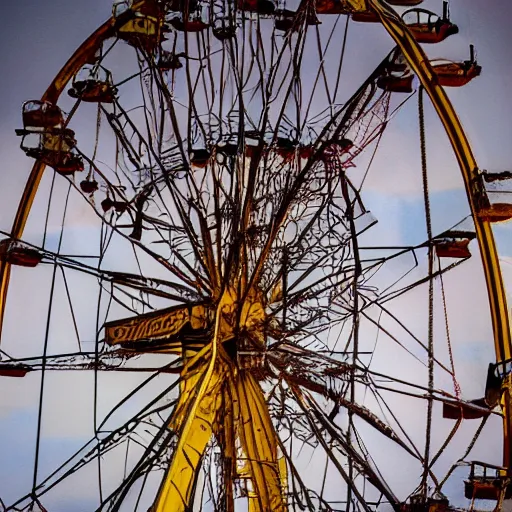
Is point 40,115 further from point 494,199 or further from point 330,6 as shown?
point 494,199

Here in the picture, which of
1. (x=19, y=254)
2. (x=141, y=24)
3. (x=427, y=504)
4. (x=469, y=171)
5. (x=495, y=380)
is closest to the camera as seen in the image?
(x=427, y=504)

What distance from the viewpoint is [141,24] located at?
259cm

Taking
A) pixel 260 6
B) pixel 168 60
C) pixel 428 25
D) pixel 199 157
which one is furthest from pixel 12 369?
pixel 428 25

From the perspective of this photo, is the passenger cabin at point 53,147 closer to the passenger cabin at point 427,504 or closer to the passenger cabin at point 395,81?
the passenger cabin at point 395,81

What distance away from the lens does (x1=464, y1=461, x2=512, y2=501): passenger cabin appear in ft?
7.18

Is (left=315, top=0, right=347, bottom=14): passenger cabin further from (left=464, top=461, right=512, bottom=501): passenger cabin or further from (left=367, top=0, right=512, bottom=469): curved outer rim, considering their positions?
(left=464, top=461, right=512, bottom=501): passenger cabin

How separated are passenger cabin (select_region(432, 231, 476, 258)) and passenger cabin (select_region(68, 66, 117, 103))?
0.80 meters

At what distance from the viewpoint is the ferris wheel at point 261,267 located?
235 centimetres

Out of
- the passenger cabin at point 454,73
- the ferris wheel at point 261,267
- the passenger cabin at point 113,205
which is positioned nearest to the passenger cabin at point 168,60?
the ferris wheel at point 261,267

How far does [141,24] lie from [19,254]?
612 mm

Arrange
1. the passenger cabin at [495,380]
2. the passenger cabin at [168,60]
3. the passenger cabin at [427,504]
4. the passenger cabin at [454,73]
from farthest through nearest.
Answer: the passenger cabin at [168,60]
the passenger cabin at [454,73]
the passenger cabin at [495,380]
the passenger cabin at [427,504]

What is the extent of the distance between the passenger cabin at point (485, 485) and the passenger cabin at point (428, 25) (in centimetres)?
93

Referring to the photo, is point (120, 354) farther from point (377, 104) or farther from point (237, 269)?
point (377, 104)

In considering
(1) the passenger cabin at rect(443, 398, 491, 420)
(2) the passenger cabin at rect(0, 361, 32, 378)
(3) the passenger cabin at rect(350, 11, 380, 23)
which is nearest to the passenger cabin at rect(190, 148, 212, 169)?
(3) the passenger cabin at rect(350, 11, 380, 23)
